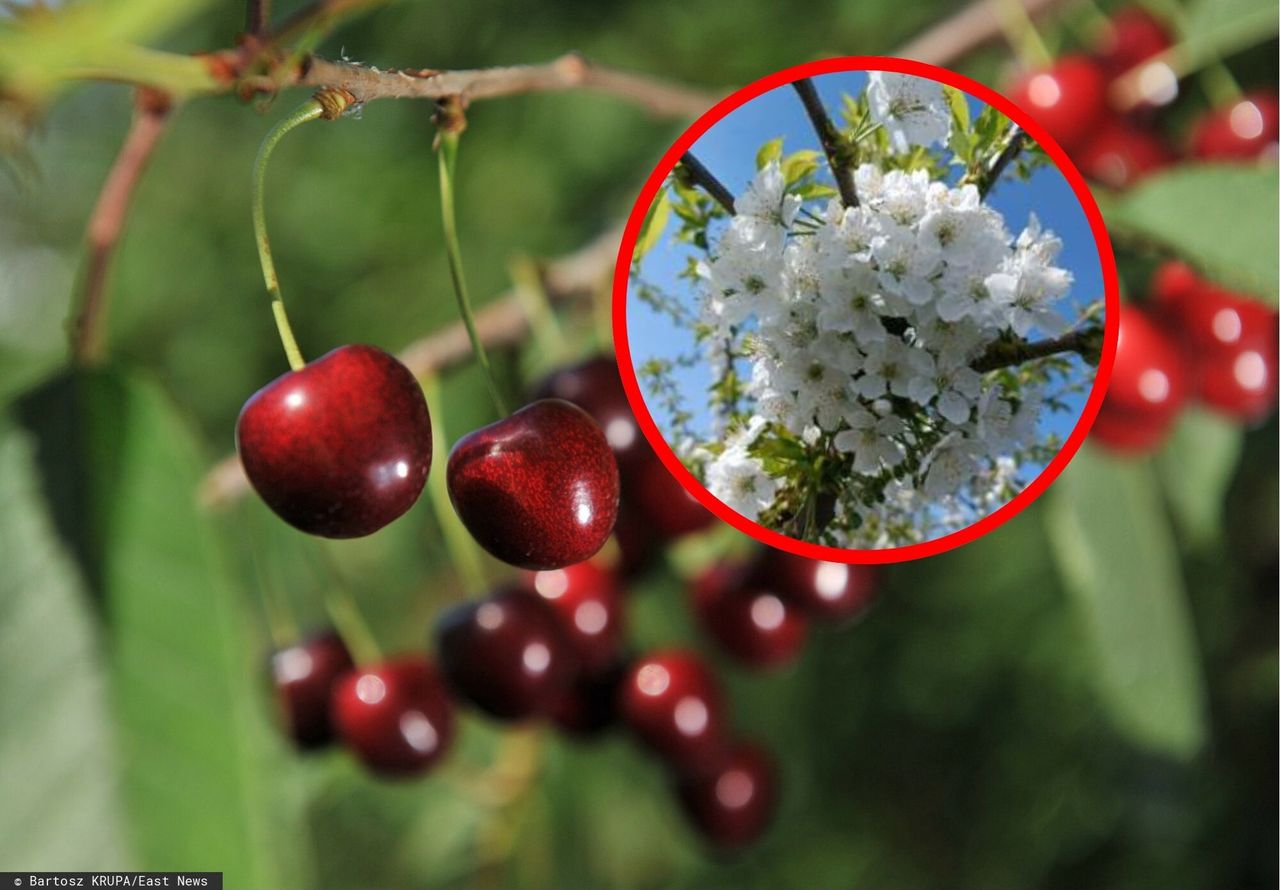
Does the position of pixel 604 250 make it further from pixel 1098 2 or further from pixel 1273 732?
pixel 1273 732

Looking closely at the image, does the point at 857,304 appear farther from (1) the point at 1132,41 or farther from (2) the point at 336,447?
(1) the point at 1132,41

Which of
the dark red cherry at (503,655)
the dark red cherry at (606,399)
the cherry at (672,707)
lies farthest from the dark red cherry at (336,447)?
the cherry at (672,707)

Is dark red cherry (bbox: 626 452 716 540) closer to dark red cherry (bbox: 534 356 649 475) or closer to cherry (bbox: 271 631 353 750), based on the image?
dark red cherry (bbox: 534 356 649 475)

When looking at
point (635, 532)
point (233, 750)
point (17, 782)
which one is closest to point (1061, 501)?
point (635, 532)

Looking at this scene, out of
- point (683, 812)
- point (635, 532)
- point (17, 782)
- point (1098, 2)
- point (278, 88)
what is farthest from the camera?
point (1098, 2)

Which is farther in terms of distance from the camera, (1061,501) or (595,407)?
(1061,501)

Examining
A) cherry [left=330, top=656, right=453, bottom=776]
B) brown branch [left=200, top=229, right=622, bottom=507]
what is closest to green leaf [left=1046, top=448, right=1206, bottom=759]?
brown branch [left=200, top=229, right=622, bottom=507]

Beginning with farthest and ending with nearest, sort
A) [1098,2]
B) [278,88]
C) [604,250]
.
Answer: [1098,2] → [604,250] → [278,88]
